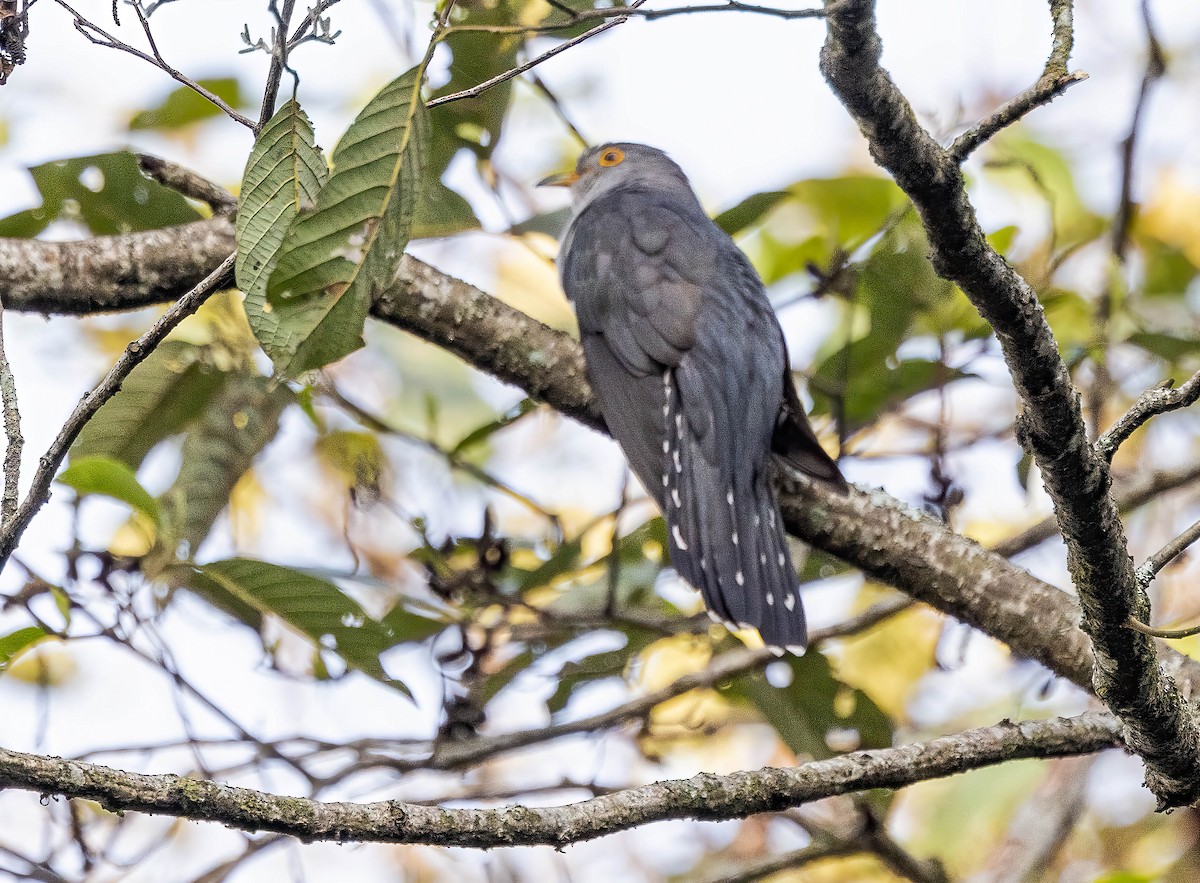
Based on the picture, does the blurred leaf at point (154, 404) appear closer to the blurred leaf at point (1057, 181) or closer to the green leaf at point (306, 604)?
the green leaf at point (306, 604)

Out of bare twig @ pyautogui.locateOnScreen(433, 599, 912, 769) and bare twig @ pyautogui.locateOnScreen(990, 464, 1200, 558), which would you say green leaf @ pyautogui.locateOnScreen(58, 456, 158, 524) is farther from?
bare twig @ pyautogui.locateOnScreen(990, 464, 1200, 558)

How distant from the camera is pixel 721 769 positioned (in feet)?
18.9

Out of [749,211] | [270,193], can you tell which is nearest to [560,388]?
[749,211]

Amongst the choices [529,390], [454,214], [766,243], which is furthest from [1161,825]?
[454,214]

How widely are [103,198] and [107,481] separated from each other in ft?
3.71

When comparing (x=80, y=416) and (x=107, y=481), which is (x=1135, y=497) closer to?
(x=107, y=481)

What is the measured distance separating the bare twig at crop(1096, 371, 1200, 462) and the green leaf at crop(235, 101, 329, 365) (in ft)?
4.22

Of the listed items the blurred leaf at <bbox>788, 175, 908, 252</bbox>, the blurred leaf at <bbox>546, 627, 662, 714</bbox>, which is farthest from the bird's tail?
the blurred leaf at <bbox>788, 175, 908, 252</bbox>

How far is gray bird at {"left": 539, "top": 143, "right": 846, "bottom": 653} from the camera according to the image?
3166mm

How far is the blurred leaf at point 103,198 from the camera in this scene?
3.27m

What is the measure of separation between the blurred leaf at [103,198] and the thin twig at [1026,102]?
2348 millimetres

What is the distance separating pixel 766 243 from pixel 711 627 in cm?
146

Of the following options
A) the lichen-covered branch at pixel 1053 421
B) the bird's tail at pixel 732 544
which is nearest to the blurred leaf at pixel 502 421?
the bird's tail at pixel 732 544

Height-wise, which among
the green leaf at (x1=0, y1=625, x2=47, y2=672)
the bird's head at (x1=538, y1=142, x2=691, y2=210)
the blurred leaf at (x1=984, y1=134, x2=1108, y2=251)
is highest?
the bird's head at (x1=538, y1=142, x2=691, y2=210)
